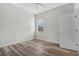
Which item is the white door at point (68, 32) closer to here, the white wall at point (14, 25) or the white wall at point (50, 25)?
the white wall at point (50, 25)

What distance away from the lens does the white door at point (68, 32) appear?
99.9 inches

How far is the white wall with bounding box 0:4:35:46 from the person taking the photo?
3.09 m

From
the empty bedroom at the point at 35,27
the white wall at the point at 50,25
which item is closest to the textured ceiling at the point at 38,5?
the empty bedroom at the point at 35,27

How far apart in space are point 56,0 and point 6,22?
2507mm

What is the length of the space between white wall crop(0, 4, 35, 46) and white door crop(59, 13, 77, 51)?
138 centimetres

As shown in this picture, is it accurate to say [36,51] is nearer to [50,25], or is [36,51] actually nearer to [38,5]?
[50,25]

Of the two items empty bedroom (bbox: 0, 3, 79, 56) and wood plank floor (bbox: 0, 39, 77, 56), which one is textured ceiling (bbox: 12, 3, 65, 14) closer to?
empty bedroom (bbox: 0, 3, 79, 56)

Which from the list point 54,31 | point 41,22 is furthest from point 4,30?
point 54,31

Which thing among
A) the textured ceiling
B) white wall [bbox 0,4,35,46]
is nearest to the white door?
the textured ceiling

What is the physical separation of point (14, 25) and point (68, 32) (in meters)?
2.51

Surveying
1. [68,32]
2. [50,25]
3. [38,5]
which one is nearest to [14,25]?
[38,5]

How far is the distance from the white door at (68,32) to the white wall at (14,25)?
1.38 metres

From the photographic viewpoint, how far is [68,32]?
264 centimetres

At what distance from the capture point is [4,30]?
312 cm
